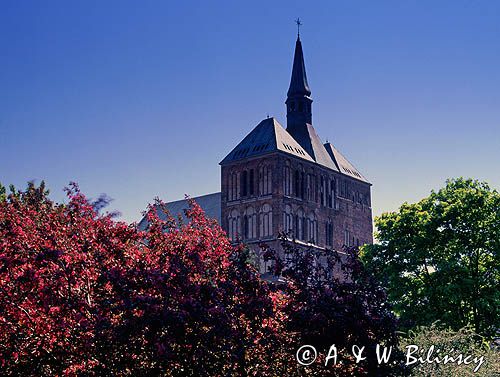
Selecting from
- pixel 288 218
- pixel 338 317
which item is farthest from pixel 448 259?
pixel 288 218

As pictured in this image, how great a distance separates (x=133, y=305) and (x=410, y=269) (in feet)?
69.8

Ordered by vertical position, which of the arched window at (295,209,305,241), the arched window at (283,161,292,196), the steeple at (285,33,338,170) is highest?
the steeple at (285,33,338,170)

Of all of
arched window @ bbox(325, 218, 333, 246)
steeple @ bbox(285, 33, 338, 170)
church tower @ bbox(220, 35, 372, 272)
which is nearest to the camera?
church tower @ bbox(220, 35, 372, 272)

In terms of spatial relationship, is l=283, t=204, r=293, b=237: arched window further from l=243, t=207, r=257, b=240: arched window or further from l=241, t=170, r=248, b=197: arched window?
l=241, t=170, r=248, b=197: arched window

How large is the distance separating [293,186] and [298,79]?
1482 cm

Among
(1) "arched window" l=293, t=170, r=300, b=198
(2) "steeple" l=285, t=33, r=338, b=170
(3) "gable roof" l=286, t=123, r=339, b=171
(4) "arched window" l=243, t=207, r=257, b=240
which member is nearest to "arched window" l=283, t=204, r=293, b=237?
(1) "arched window" l=293, t=170, r=300, b=198

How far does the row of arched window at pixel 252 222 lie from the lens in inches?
2383

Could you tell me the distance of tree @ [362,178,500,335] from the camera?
27141 millimetres

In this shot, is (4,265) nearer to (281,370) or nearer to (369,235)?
(281,370)

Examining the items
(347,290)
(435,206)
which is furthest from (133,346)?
(435,206)

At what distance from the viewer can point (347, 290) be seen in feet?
42.8

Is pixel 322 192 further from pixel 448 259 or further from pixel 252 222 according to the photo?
pixel 448 259

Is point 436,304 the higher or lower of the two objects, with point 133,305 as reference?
higher

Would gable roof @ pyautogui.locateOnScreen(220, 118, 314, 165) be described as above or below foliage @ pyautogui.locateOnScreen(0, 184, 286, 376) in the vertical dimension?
above
